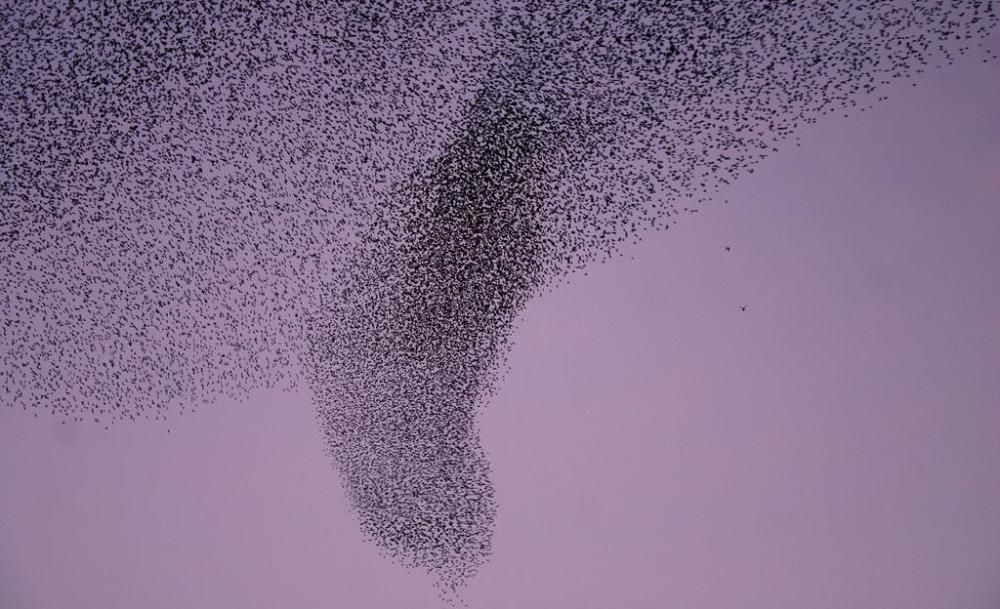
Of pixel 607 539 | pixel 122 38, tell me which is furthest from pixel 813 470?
pixel 122 38

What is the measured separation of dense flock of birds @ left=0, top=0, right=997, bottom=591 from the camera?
1.93m

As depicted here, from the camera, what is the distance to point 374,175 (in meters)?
2.07

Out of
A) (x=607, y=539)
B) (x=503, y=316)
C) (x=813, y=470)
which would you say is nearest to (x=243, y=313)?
(x=503, y=316)

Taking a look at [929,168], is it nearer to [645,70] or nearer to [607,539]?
[645,70]

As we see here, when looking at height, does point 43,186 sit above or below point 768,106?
above

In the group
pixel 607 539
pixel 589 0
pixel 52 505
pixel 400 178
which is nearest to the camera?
pixel 589 0

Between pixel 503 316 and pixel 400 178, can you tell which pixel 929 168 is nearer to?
pixel 503 316

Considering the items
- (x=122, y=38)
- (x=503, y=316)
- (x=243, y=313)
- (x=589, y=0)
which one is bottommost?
(x=503, y=316)

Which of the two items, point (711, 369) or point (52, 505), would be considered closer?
point (711, 369)

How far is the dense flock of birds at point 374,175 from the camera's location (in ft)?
6.32

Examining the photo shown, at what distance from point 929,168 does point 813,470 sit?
111cm

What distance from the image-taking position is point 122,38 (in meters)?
2.03

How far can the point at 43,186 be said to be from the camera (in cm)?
216

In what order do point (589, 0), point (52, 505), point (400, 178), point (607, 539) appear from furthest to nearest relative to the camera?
1. point (52, 505)
2. point (607, 539)
3. point (400, 178)
4. point (589, 0)
